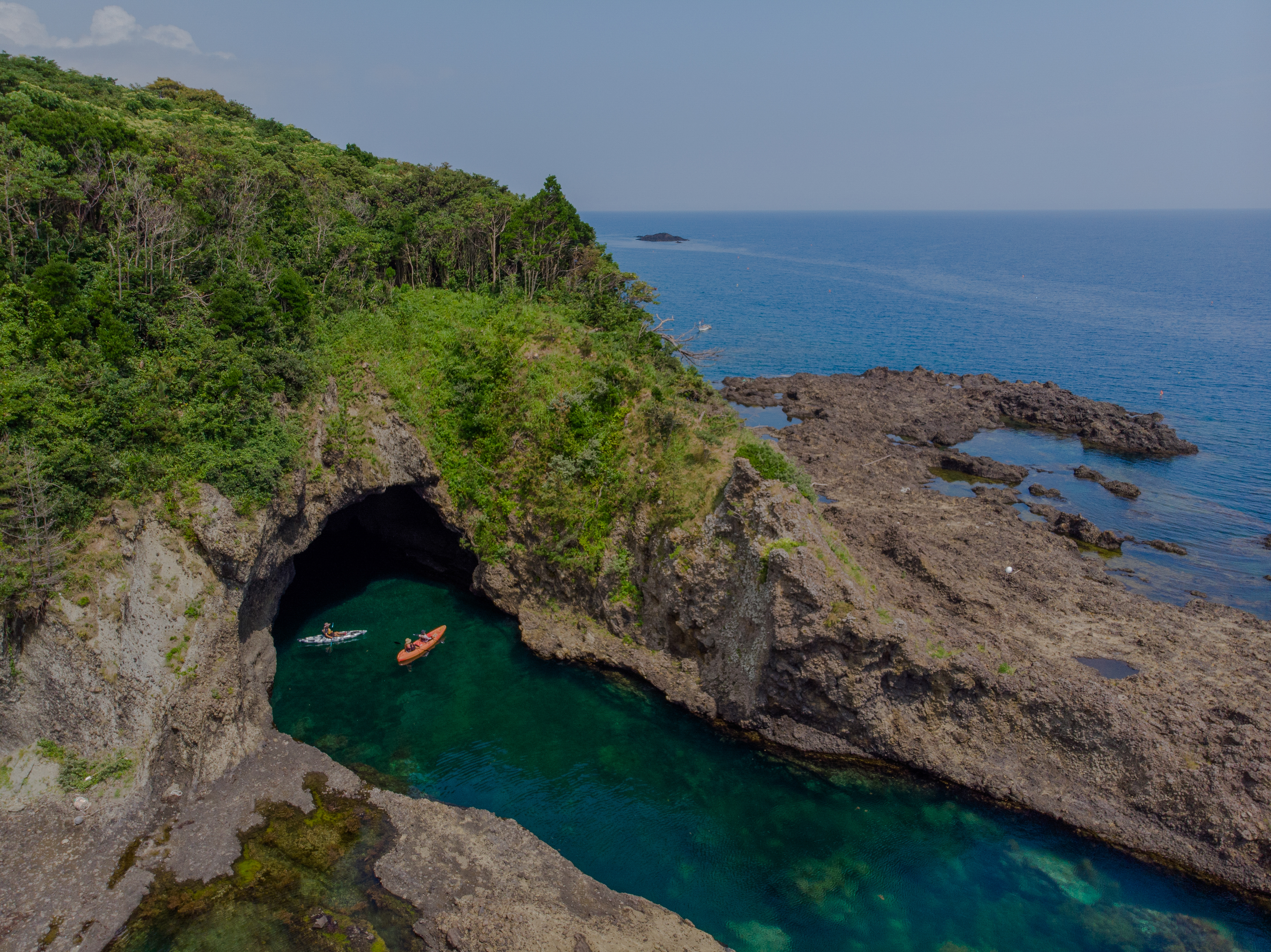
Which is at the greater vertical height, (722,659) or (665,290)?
(665,290)

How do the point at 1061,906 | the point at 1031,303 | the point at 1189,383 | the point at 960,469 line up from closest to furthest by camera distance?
the point at 1061,906 < the point at 960,469 < the point at 1189,383 < the point at 1031,303

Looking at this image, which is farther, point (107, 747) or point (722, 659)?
point (722, 659)

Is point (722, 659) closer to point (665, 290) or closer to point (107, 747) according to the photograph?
point (107, 747)

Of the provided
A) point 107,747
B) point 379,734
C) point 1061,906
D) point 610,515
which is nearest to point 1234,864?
point 1061,906

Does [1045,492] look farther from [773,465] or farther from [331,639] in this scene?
[331,639]

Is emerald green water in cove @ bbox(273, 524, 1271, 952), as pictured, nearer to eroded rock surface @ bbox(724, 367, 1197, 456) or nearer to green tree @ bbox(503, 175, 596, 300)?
green tree @ bbox(503, 175, 596, 300)

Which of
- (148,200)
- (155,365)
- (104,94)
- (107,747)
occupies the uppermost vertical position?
(104,94)
